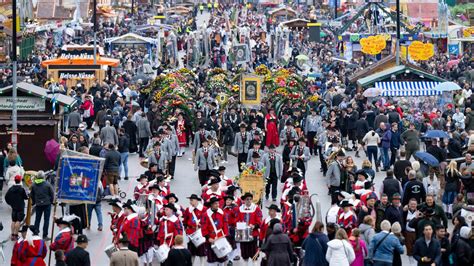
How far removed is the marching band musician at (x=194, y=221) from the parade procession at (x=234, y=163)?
1.2 inches

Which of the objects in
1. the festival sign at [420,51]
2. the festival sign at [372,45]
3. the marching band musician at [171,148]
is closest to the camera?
the marching band musician at [171,148]

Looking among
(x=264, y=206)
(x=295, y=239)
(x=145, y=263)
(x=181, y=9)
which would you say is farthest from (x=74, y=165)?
(x=181, y=9)

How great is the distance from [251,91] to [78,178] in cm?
2028

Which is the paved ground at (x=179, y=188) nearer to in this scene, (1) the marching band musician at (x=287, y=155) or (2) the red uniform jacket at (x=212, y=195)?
(1) the marching band musician at (x=287, y=155)

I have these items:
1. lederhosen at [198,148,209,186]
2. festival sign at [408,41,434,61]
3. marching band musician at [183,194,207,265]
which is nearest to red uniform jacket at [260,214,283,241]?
marching band musician at [183,194,207,265]

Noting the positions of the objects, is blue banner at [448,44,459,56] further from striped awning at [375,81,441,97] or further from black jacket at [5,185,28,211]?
black jacket at [5,185,28,211]

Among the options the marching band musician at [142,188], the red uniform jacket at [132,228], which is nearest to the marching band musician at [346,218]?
the red uniform jacket at [132,228]

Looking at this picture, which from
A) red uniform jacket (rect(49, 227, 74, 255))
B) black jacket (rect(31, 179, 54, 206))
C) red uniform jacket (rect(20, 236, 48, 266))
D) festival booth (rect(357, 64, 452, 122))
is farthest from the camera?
festival booth (rect(357, 64, 452, 122))

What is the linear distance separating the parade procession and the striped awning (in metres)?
0.05

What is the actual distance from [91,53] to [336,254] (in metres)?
36.5

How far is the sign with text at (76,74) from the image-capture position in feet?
173

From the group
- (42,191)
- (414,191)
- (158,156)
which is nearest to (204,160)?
(158,156)

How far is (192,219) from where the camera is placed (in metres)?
23.7

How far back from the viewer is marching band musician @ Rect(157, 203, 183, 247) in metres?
23.3
